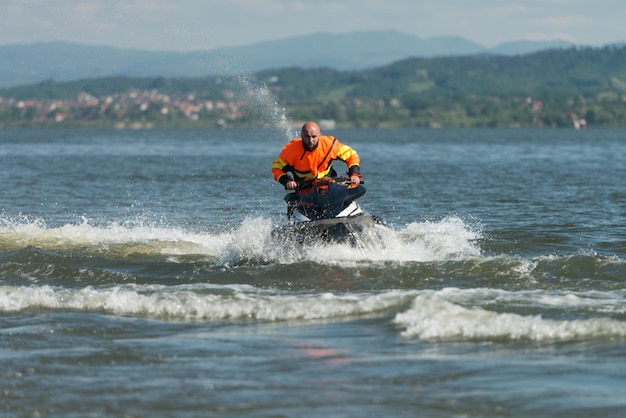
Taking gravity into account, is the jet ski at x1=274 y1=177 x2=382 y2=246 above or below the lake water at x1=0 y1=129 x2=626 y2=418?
above

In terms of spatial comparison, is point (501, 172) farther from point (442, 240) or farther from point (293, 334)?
point (293, 334)

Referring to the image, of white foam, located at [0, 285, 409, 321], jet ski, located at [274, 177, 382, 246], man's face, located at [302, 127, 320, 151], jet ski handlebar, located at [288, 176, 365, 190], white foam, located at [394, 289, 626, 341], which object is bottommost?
white foam, located at [0, 285, 409, 321]

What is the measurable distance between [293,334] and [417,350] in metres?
1.37

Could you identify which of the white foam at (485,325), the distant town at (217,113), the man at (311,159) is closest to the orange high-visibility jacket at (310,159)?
the man at (311,159)

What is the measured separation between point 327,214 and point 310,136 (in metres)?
1.12

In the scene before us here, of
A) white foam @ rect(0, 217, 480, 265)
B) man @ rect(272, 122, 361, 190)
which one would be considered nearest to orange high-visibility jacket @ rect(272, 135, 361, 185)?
man @ rect(272, 122, 361, 190)

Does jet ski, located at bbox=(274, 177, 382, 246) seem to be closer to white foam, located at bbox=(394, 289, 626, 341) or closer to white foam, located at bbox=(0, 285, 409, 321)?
white foam, located at bbox=(0, 285, 409, 321)

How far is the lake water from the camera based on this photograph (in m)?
8.42

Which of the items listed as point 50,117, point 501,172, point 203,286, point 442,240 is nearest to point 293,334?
point 203,286

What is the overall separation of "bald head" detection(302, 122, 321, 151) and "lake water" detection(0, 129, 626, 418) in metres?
1.42

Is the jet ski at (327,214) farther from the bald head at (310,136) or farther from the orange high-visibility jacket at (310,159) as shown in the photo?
the bald head at (310,136)

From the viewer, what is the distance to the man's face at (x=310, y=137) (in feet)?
50.6

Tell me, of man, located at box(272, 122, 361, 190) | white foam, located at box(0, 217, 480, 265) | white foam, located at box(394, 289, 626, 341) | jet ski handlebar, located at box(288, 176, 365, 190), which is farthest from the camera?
man, located at box(272, 122, 361, 190)

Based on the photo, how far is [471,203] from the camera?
2692 centimetres
